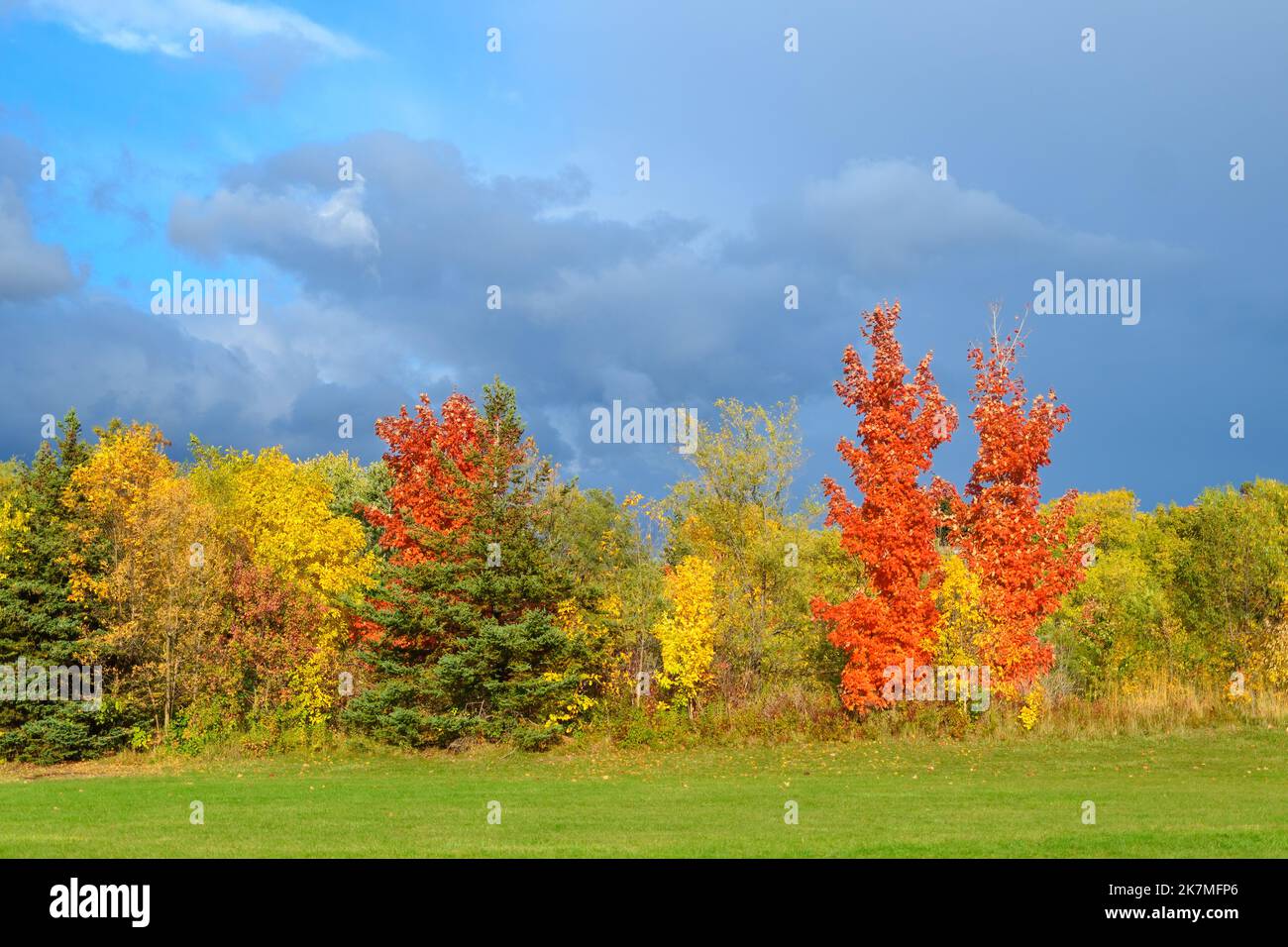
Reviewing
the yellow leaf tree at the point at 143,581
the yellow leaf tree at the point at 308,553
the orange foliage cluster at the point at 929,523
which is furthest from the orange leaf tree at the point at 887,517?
the yellow leaf tree at the point at 143,581

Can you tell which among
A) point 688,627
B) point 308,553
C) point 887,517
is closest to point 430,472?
point 308,553

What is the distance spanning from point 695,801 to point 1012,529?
16459 millimetres

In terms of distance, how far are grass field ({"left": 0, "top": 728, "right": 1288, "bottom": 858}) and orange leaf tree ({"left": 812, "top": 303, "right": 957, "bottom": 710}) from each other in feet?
10.1

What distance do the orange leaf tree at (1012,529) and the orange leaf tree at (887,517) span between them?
1.28m

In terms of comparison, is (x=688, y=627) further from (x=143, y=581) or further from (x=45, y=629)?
(x=45, y=629)

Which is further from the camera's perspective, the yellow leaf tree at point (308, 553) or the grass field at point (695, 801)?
the yellow leaf tree at point (308, 553)

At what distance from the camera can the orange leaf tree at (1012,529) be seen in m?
33.8

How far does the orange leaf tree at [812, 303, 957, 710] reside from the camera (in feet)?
110

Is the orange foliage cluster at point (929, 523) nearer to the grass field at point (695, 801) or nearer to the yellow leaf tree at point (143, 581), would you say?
the grass field at point (695, 801)

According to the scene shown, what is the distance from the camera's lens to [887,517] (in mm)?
33875

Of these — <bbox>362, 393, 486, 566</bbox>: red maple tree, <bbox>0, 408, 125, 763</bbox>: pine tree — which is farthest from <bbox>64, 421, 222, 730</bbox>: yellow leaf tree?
<bbox>362, 393, 486, 566</bbox>: red maple tree

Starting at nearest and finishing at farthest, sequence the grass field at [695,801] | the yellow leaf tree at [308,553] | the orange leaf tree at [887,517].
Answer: the grass field at [695,801], the orange leaf tree at [887,517], the yellow leaf tree at [308,553]
